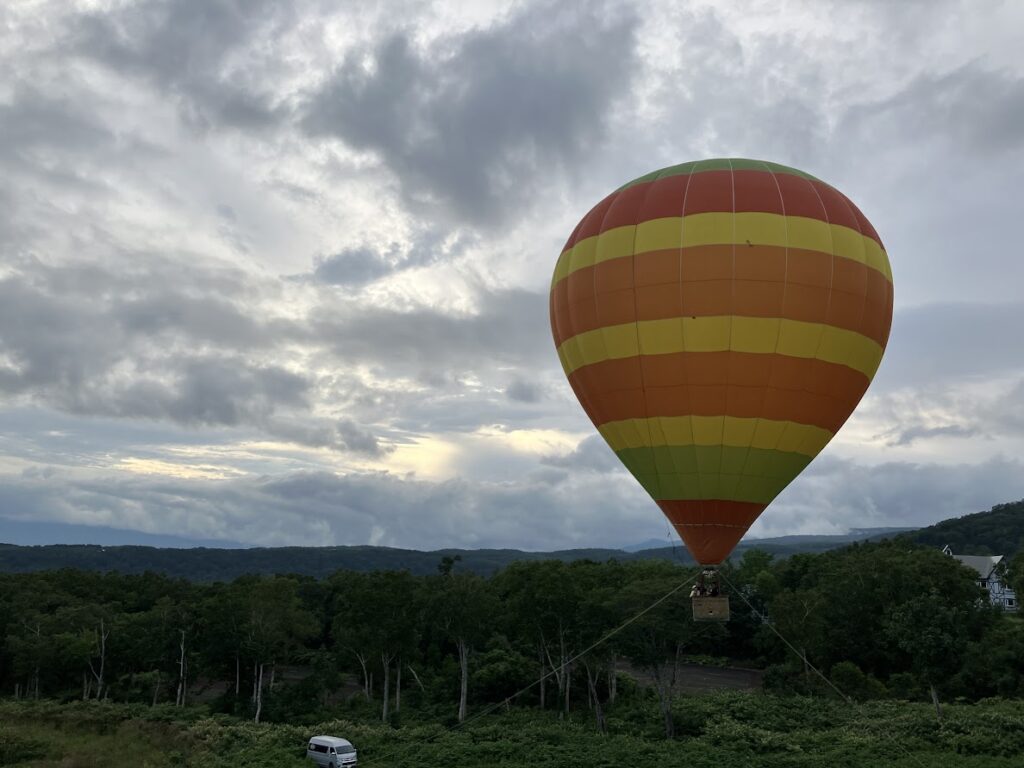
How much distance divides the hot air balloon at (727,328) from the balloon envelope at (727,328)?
0.12 ft

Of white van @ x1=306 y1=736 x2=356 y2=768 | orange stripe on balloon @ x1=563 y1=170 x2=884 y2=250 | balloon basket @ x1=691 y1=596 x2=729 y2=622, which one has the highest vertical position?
orange stripe on balloon @ x1=563 y1=170 x2=884 y2=250

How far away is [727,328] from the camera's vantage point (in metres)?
18.5

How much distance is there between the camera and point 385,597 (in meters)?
43.2

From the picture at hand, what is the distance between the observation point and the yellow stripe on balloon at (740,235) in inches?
736

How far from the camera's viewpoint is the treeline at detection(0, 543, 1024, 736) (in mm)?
40062

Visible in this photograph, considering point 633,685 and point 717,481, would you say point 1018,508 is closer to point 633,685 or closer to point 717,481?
point 633,685

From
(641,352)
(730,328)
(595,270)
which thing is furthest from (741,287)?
(595,270)

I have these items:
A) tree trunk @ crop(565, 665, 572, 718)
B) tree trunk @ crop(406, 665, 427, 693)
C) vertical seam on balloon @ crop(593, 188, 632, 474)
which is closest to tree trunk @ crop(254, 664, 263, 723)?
tree trunk @ crop(406, 665, 427, 693)

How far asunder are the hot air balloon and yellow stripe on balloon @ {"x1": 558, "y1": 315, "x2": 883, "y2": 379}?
0.12 ft

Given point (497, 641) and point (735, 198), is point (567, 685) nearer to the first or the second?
point (497, 641)

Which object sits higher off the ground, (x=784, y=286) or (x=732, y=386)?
(x=784, y=286)

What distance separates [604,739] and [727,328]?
857 inches

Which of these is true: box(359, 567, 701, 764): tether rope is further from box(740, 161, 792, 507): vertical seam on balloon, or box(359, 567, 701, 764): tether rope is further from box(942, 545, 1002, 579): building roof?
box(942, 545, 1002, 579): building roof

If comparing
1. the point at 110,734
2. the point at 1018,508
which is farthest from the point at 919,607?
the point at 1018,508
